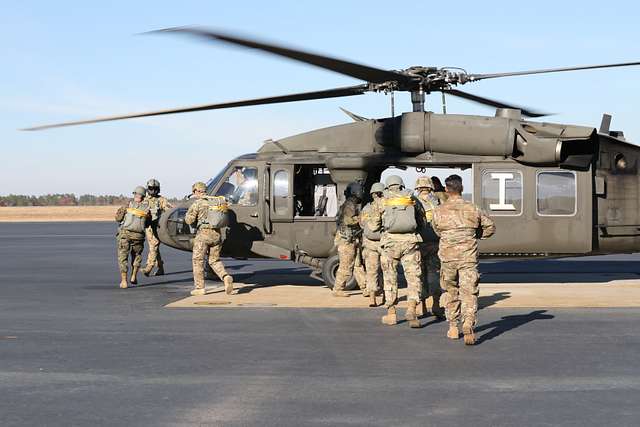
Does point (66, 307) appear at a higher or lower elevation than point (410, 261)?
lower

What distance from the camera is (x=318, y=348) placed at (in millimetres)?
8539

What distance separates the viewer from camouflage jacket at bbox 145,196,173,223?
1599 cm

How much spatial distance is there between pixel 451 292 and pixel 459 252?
489 millimetres

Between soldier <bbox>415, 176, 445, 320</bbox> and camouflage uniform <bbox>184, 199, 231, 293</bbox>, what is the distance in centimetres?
363

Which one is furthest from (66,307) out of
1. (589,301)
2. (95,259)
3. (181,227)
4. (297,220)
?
(95,259)

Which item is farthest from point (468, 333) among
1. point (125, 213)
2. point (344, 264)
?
point (125, 213)

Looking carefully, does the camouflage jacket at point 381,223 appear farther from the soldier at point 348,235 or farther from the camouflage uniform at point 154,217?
the camouflage uniform at point 154,217

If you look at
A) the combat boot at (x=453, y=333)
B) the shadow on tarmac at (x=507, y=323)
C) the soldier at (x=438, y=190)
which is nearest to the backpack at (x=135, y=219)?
the soldier at (x=438, y=190)

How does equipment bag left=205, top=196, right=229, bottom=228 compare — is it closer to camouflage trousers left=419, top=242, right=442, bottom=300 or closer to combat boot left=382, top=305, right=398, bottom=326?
camouflage trousers left=419, top=242, right=442, bottom=300

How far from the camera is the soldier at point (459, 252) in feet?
28.2

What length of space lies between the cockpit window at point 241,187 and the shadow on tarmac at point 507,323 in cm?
534

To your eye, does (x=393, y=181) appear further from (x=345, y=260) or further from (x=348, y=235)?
(x=345, y=260)

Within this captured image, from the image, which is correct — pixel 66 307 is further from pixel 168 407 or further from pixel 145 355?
pixel 168 407

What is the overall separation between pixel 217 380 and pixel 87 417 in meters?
1.46
